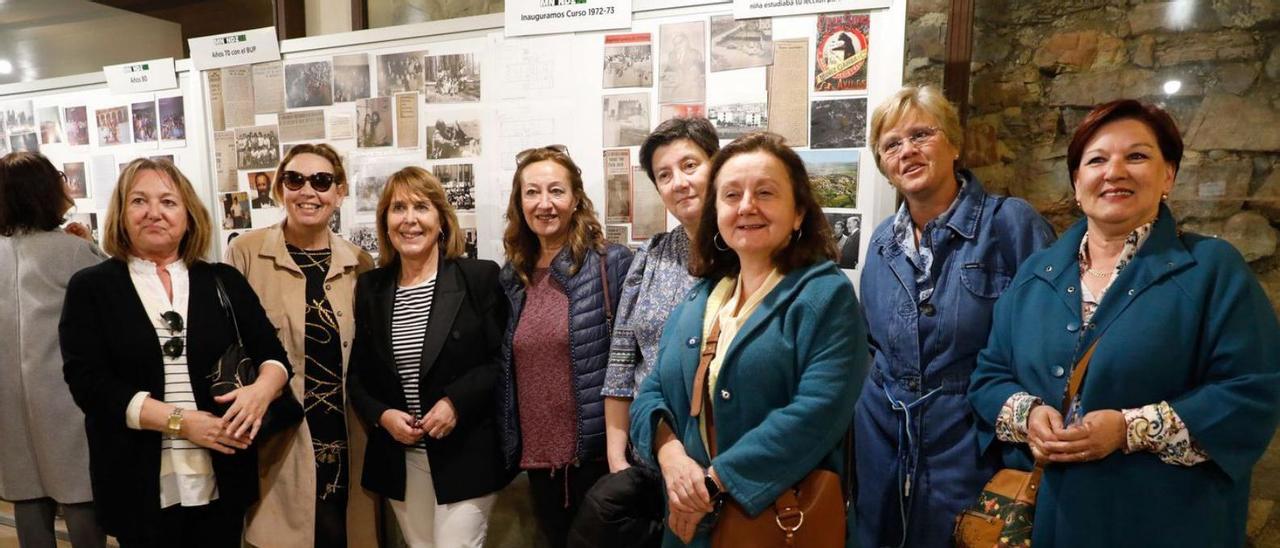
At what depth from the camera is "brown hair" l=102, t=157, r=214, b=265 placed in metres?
2.04

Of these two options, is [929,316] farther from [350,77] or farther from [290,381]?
[350,77]

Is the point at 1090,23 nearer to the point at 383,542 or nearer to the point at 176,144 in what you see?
the point at 383,542

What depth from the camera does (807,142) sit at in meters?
2.28

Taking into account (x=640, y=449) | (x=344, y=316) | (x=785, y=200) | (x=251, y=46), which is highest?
(x=251, y=46)

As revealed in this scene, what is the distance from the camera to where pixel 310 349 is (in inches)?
90.9

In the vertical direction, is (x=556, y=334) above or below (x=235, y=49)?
below

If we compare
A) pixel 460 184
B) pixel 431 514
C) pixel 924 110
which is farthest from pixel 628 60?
pixel 431 514

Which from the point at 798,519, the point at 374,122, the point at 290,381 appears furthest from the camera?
the point at 374,122

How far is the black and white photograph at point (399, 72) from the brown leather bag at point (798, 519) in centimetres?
226

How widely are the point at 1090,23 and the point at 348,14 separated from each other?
3219 mm

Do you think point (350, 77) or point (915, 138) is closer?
point (915, 138)

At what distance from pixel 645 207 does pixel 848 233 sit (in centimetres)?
76

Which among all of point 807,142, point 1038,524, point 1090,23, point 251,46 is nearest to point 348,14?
point 251,46

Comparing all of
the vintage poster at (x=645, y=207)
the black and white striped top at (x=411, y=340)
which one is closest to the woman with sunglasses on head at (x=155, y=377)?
the black and white striped top at (x=411, y=340)
